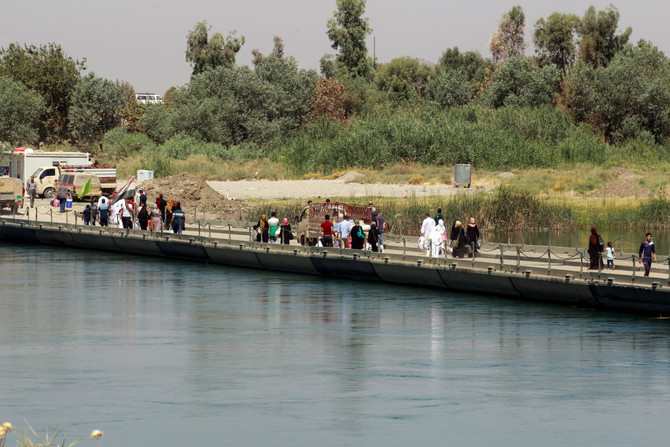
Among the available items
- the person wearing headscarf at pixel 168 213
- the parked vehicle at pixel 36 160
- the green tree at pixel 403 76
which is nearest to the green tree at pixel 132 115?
the green tree at pixel 403 76

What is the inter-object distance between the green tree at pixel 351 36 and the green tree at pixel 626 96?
150 feet

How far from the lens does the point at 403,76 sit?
14750 cm

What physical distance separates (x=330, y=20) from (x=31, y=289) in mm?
104546

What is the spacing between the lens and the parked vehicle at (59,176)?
67.8m

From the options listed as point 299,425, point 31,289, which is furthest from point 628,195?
point 299,425

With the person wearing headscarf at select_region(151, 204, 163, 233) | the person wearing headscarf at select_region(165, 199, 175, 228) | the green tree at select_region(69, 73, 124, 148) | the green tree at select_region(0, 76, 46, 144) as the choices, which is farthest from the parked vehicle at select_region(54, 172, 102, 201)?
the green tree at select_region(69, 73, 124, 148)

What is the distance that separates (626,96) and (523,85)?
12.8 metres

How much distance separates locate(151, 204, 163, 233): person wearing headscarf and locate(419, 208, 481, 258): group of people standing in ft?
49.6

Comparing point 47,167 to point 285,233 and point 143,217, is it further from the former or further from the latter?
point 285,233

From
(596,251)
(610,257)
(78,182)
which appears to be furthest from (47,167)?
(610,257)

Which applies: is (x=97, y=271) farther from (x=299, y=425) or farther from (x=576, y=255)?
(x=299, y=425)

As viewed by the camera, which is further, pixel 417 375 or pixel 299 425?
pixel 417 375

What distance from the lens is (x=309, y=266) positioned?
151ft

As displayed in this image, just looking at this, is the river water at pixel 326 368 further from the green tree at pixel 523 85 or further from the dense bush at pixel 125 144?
the green tree at pixel 523 85
